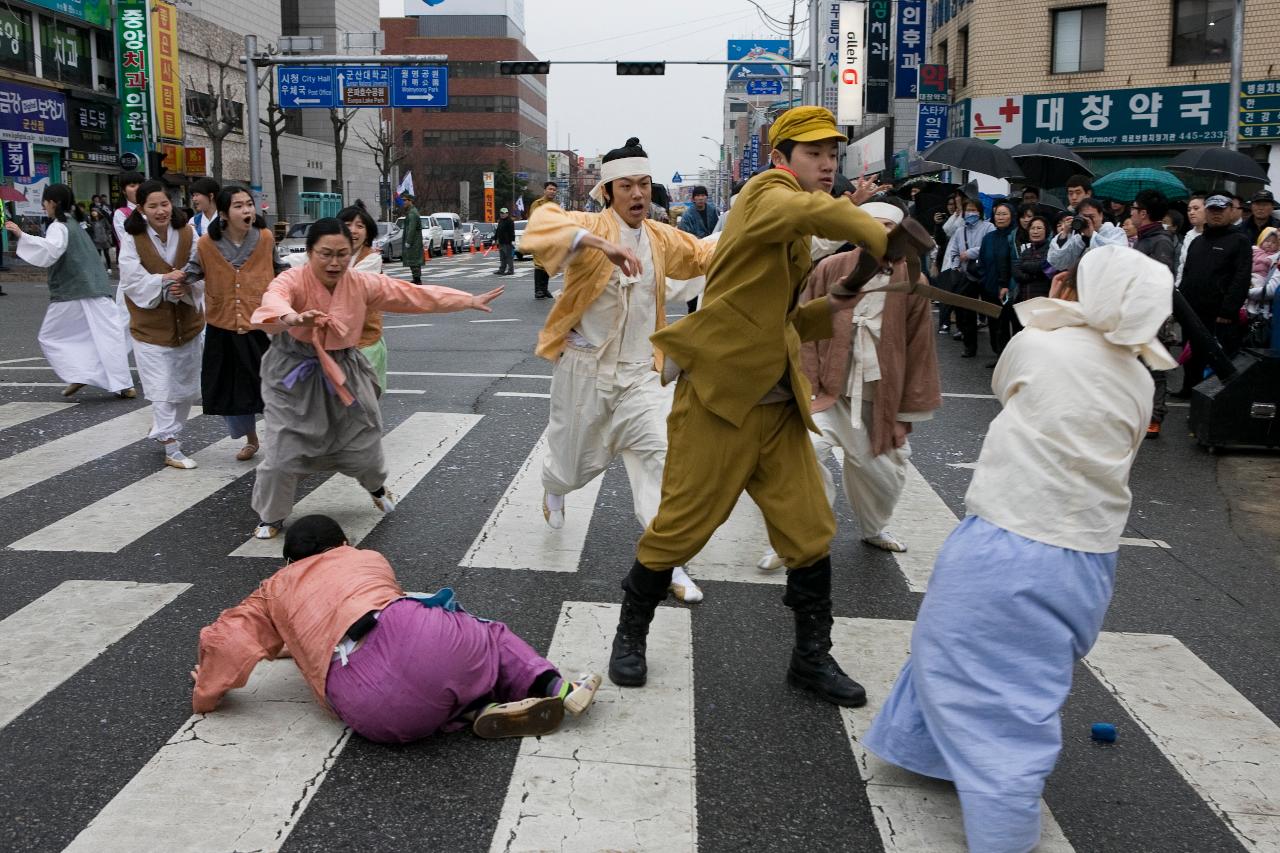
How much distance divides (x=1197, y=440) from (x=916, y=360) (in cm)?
420

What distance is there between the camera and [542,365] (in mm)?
12305

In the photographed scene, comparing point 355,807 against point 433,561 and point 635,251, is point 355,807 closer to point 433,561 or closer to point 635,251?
point 433,561

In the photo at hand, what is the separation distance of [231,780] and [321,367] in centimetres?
292

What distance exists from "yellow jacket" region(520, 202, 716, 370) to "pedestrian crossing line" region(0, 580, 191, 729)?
6.66ft

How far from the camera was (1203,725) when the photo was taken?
3998 millimetres

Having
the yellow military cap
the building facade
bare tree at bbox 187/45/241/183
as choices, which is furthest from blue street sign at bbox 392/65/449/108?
the building facade

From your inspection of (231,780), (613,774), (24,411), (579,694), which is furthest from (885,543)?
(24,411)

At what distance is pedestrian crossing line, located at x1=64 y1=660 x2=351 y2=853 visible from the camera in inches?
124

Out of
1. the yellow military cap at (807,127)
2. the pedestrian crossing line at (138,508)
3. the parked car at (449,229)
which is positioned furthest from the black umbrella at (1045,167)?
the parked car at (449,229)

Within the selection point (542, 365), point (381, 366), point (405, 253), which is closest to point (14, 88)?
point (405, 253)

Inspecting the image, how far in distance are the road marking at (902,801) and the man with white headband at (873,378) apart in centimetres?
145

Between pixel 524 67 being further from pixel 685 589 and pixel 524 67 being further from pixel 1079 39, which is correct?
pixel 685 589

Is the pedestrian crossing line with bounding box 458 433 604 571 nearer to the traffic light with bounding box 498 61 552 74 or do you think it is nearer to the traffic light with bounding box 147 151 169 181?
the traffic light with bounding box 498 61 552 74

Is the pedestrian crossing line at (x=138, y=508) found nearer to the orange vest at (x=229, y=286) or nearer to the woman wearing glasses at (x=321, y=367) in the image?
the woman wearing glasses at (x=321, y=367)
